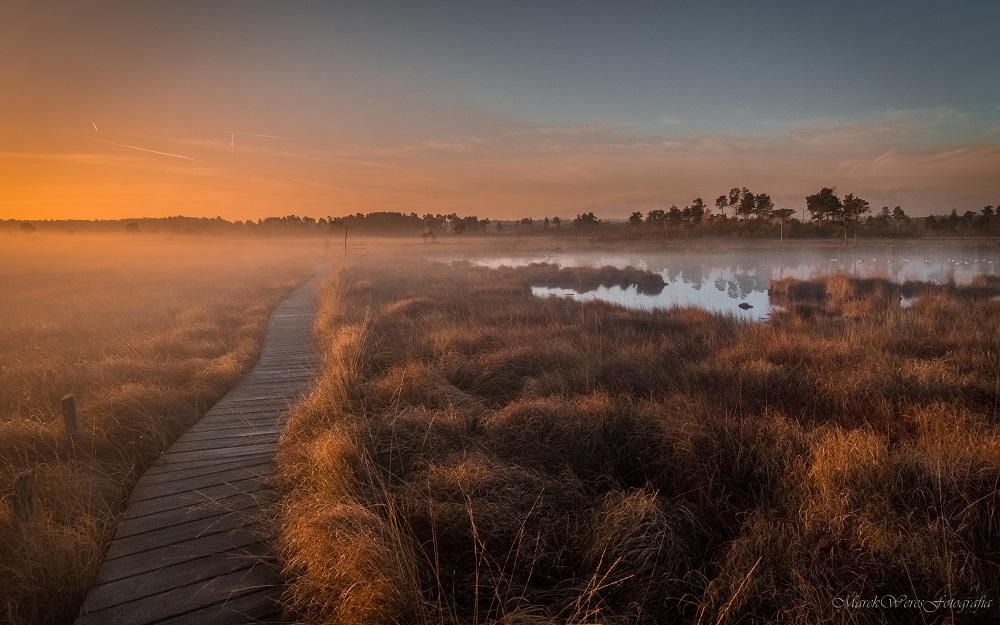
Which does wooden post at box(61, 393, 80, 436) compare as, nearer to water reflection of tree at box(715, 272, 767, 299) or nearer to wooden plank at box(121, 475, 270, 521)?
wooden plank at box(121, 475, 270, 521)

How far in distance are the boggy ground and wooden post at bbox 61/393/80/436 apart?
2532 mm

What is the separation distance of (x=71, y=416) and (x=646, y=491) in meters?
6.72

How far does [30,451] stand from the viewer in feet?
19.4

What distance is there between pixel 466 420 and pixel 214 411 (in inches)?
163

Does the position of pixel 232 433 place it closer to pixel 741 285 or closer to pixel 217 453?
pixel 217 453

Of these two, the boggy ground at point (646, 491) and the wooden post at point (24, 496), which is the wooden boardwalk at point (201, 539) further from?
the wooden post at point (24, 496)

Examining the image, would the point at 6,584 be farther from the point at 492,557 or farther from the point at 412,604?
the point at 492,557

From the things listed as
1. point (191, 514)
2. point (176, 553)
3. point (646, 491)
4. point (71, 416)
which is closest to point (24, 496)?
point (191, 514)

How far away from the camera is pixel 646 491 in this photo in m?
4.66

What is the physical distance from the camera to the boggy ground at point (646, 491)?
321 centimetres

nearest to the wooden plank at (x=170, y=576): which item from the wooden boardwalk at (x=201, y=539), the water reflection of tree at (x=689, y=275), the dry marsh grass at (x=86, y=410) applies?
the wooden boardwalk at (x=201, y=539)

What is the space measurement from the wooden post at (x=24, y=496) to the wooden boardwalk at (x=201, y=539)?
670 millimetres

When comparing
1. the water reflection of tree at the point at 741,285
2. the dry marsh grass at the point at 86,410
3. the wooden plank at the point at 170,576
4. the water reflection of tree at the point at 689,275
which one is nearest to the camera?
the wooden plank at the point at 170,576

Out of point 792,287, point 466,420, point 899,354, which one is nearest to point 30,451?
point 466,420
